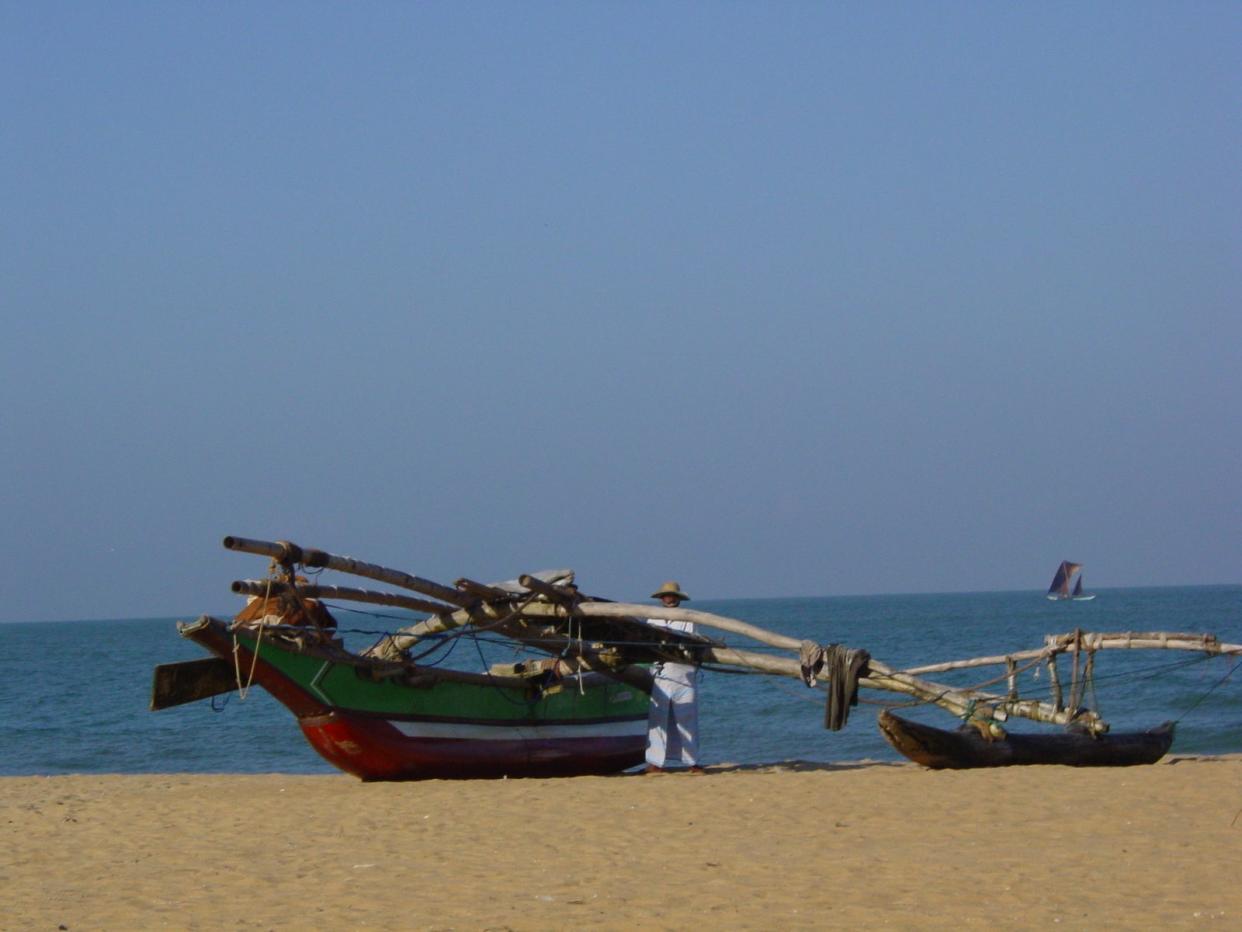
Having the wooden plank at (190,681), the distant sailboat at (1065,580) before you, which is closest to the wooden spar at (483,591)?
the wooden plank at (190,681)

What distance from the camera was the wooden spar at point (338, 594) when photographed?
428 inches

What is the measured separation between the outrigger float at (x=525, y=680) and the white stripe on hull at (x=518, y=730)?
0.01 metres

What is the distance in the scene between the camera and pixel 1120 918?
6500 millimetres

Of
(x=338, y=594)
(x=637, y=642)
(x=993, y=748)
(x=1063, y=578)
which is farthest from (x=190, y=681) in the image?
(x=1063, y=578)

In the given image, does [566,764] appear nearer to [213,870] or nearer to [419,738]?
[419,738]

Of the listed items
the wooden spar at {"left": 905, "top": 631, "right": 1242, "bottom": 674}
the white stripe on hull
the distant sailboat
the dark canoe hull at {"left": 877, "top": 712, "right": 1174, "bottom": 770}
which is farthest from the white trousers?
the distant sailboat

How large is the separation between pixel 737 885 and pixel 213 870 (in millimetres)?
2788

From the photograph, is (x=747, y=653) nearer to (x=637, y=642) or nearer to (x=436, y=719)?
(x=637, y=642)

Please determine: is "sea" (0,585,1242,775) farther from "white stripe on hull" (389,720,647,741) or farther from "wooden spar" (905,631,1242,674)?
"white stripe on hull" (389,720,647,741)

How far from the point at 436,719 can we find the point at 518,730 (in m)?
0.86

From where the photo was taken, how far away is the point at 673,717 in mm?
12977

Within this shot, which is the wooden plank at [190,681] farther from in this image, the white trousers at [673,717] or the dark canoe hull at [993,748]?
the dark canoe hull at [993,748]

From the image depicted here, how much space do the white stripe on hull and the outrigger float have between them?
1 cm

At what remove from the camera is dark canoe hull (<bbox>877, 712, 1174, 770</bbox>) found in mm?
12047
